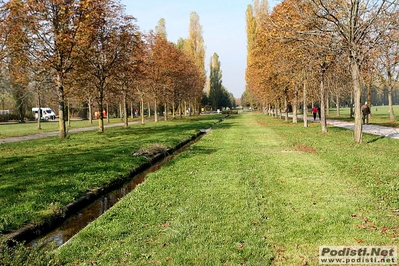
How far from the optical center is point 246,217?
5.37 meters

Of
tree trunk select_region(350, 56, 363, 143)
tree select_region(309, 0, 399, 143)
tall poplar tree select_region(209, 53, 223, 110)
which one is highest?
tall poplar tree select_region(209, 53, 223, 110)

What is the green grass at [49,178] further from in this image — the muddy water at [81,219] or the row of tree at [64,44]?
the row of tree at [64,44]

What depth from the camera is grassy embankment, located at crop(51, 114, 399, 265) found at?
417 cm

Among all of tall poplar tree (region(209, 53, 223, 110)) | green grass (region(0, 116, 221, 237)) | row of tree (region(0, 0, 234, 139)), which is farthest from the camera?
tall poplar tree (region(209, 53, 223, 110))

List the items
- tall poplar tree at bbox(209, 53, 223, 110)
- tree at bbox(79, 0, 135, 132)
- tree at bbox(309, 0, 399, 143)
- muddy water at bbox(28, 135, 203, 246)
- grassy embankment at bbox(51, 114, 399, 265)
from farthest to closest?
tall poplar tree at bbox(209, 53, 223, 110), tree at bbox(79, 0, 135, 132), tree at bbox(309, 0, 399, 143), muddy water at bbox(28, 135, 203, 246), grassy embankment at bbox(51, 114, 399, 265)

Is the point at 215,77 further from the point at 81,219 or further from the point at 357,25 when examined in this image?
the point at 81,219

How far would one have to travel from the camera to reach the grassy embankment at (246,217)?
164 inches

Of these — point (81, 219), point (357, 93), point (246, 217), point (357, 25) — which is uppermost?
point (357, 25)

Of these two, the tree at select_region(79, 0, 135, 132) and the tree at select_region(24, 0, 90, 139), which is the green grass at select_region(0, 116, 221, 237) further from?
the tree at select_region(79, 0, 135, 132)

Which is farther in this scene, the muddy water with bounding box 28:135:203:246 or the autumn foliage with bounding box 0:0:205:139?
the autumn foliage with bounding box 0:0:205:139

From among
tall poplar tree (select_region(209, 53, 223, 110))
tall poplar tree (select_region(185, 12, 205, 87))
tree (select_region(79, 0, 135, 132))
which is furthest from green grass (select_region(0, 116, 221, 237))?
tall poplar tree (select_region(209, 53, 223, 110))

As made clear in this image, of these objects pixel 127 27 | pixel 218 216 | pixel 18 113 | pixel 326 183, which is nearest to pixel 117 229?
pixel 218 216

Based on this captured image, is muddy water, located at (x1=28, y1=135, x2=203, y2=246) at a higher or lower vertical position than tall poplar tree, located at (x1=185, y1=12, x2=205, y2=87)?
lower

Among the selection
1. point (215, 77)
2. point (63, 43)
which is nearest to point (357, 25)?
point (63, 43)
